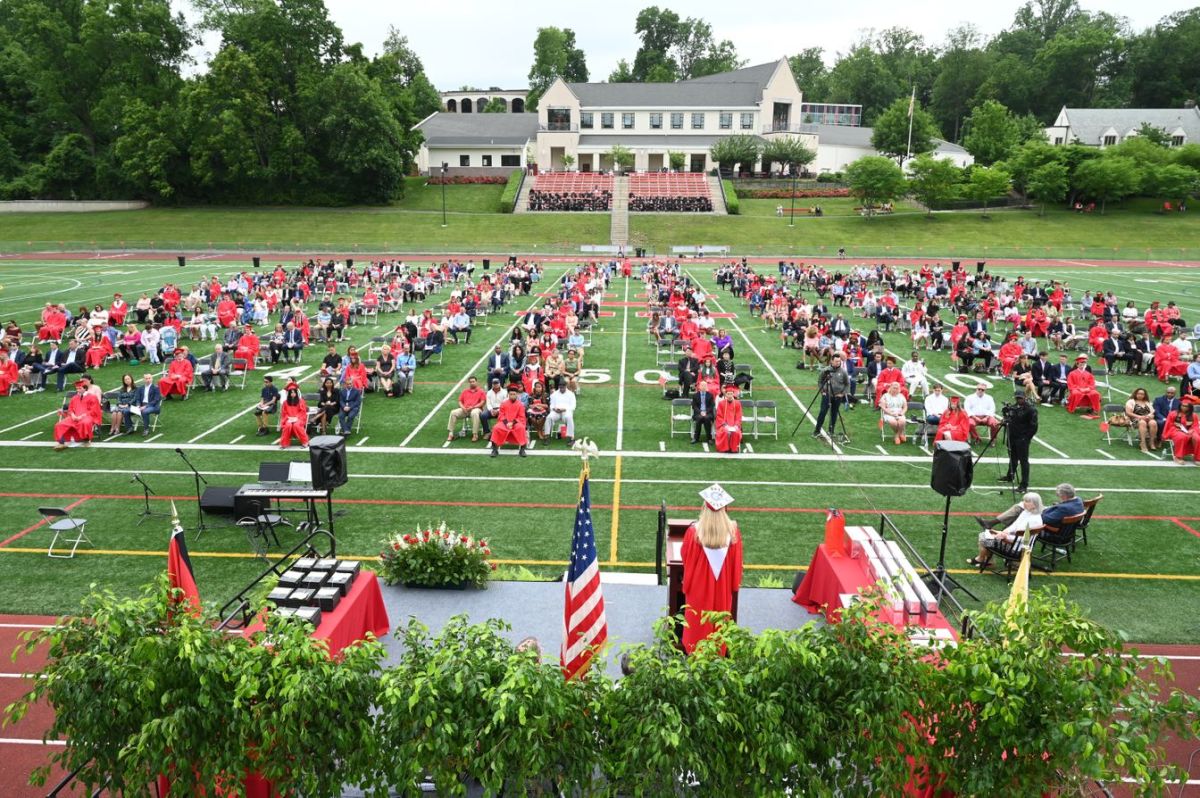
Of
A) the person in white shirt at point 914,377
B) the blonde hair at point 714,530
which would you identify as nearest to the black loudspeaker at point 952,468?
the blonde hair at point 714,530

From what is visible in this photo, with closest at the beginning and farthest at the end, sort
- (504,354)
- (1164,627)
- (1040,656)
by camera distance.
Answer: (1040,656)
(1164,627)
(504,354)

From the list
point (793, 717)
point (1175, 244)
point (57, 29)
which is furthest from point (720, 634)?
point (57, 29)

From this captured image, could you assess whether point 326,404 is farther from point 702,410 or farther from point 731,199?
point 731,199

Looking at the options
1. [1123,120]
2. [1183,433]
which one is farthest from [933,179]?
[1183,433]

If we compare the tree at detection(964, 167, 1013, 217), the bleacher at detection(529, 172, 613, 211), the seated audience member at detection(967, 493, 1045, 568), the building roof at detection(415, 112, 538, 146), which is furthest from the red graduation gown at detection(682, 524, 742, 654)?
the building roof at detection(415, 112, 538, 146)

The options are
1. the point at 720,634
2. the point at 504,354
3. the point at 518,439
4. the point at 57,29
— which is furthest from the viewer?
the point at 57,29

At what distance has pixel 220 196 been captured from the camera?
84062mm

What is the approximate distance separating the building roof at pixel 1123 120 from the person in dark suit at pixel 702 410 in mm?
105677

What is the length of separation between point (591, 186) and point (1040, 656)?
8315 centimetres

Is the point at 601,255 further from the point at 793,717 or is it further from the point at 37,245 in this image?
the point at 793,717

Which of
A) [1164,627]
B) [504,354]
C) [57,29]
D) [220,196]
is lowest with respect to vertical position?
[1164,627]

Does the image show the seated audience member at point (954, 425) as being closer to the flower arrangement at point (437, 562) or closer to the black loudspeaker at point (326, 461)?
the flower arrangement at point (437, 562)

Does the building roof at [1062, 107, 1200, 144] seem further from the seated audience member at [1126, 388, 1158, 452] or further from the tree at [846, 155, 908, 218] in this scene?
the seated audience member at [1126, 388, 1158, 452]

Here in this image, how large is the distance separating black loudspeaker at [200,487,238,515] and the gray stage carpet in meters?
4.53
